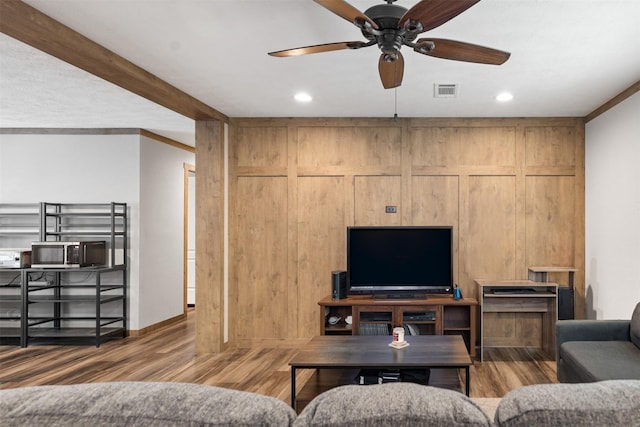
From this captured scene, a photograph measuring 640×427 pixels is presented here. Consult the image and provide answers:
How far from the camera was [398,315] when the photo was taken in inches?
183

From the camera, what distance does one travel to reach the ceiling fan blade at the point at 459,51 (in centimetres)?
237

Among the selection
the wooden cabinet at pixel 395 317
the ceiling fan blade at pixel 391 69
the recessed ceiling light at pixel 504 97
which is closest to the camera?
the ceiling fan blade at pixel 391 69

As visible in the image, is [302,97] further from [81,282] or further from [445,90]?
[81,282]

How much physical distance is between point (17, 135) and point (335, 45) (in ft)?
17.1

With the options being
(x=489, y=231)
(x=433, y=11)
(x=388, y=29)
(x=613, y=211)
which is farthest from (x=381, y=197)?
(x=433, y=11)

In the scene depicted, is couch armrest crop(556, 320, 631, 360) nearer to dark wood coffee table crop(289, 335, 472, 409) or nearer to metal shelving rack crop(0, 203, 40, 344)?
dark wood coffee table crop(289, 335, 472, 409)

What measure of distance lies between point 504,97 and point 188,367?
3.97 metres

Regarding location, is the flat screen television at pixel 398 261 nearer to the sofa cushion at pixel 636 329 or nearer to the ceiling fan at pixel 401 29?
the sofa cushion at pixel 636 329

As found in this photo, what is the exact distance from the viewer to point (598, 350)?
3213 millimetres

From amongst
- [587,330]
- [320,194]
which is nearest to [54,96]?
[320,194]

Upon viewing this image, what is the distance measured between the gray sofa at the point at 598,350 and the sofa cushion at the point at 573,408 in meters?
2.16

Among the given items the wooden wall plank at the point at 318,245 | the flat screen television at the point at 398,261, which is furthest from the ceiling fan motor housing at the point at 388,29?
the wooden wall plank at the point at 318,245

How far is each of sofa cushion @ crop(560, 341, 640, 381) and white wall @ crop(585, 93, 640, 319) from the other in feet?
2.82

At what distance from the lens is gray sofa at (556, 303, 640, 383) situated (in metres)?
2.80
